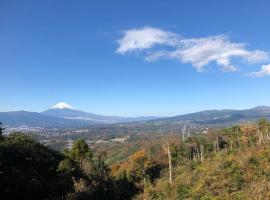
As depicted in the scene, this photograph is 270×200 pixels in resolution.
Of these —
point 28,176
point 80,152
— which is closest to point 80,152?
point 80,152

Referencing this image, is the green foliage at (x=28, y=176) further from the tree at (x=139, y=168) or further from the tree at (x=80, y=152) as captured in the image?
the tree at (x=139, y=168)

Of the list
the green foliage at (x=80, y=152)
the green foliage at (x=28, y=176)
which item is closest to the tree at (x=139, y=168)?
the green foliage at (x=80, y=152)

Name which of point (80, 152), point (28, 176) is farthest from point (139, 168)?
point (28, 176)

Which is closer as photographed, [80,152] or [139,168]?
[80,152]

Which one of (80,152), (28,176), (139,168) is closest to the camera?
(28,176)

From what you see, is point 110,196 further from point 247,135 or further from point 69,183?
point 247,135

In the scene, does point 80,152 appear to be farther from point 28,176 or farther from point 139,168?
point 28,176

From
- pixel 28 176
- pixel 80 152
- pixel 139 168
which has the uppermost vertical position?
pixel 28 176

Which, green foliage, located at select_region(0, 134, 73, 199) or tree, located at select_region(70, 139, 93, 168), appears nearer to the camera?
green foliage, located at select_region(0, 134, 73, 199)

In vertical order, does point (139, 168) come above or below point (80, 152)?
below

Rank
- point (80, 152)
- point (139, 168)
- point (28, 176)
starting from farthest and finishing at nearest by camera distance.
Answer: point (139, 168) → point (80, 152) → point (28, 176)

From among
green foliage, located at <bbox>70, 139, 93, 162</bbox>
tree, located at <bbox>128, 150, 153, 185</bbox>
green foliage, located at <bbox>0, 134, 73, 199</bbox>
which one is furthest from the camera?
tree, located at <bbox>128, 150, 153, 185</bbox>

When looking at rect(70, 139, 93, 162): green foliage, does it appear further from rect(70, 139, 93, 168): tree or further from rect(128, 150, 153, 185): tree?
rect(128, 150, 153, 185): tree

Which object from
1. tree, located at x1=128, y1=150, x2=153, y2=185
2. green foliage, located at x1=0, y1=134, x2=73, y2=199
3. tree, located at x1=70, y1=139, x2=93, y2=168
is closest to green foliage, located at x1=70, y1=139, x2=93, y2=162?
tree, located at x1=70, y1=139, x2=93, y2=168
